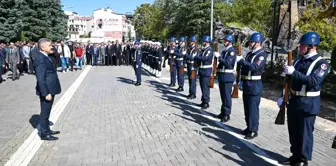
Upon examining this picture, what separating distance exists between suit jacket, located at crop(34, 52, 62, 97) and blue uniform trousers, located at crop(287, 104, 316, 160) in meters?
4.31

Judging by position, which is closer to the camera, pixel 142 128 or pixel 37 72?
pixel 37 72

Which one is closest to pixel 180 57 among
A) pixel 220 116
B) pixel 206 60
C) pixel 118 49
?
pixel 206 60

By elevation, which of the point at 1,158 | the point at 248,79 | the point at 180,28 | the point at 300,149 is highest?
the point at 180,28

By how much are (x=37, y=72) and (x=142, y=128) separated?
2.46m

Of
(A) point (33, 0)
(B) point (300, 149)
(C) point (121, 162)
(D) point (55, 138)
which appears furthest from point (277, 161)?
(A) point (33, 0)

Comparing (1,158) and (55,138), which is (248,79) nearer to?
(55,138)

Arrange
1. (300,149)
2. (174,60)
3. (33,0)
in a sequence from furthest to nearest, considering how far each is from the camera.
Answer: (33,0), (174,60), (300,149)

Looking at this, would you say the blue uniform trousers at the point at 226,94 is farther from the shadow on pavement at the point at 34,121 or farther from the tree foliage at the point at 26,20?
the tree foliage at the point at 26,20

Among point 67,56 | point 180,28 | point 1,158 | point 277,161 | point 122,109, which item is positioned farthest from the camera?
point 180,28

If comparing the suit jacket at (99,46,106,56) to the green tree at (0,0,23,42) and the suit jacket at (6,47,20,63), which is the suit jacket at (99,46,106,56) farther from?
the suit jacket at (6,47,20,63)

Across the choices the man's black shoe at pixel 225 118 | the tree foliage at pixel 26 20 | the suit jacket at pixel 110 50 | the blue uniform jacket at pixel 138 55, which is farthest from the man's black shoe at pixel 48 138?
the tree foliage at pixel 26 20

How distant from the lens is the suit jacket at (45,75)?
6.61 metres

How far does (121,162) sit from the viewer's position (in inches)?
220

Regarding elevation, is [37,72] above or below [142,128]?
above
